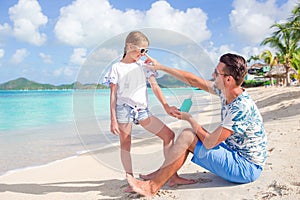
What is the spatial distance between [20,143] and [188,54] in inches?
231

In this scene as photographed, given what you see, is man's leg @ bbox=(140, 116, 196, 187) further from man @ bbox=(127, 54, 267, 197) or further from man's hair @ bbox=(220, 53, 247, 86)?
man's hair @ bbox=(220, 53, 247, 86)

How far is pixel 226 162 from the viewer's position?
2746mm

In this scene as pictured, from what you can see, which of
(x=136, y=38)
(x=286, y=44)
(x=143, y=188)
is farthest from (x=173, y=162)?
(x=286, y=44)

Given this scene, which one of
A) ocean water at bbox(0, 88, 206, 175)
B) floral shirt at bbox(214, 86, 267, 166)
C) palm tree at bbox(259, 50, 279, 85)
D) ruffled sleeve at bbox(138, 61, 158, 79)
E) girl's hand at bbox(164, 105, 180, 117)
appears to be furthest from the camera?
palm tree at bbox(259, 50, 279, 85)

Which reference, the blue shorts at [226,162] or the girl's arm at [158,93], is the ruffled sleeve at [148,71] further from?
the blue shorts at [226,162]

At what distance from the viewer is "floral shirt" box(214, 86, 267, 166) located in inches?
103

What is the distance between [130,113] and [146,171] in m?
0.81

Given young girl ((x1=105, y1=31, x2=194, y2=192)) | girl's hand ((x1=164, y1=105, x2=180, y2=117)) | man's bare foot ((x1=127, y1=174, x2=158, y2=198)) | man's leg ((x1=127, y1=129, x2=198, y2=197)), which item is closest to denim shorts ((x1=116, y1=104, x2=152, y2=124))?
young girl ((x1=105, y1=31, x2=194, y2=192))

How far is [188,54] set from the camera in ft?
9.89

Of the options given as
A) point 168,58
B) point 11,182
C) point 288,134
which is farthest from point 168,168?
point 288,134

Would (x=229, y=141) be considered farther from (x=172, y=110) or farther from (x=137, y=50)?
(x=137, y=50)

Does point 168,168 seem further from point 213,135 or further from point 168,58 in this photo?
point 168,58

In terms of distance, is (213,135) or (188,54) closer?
(213,135)

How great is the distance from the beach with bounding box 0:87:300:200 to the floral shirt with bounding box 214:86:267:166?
33cm
